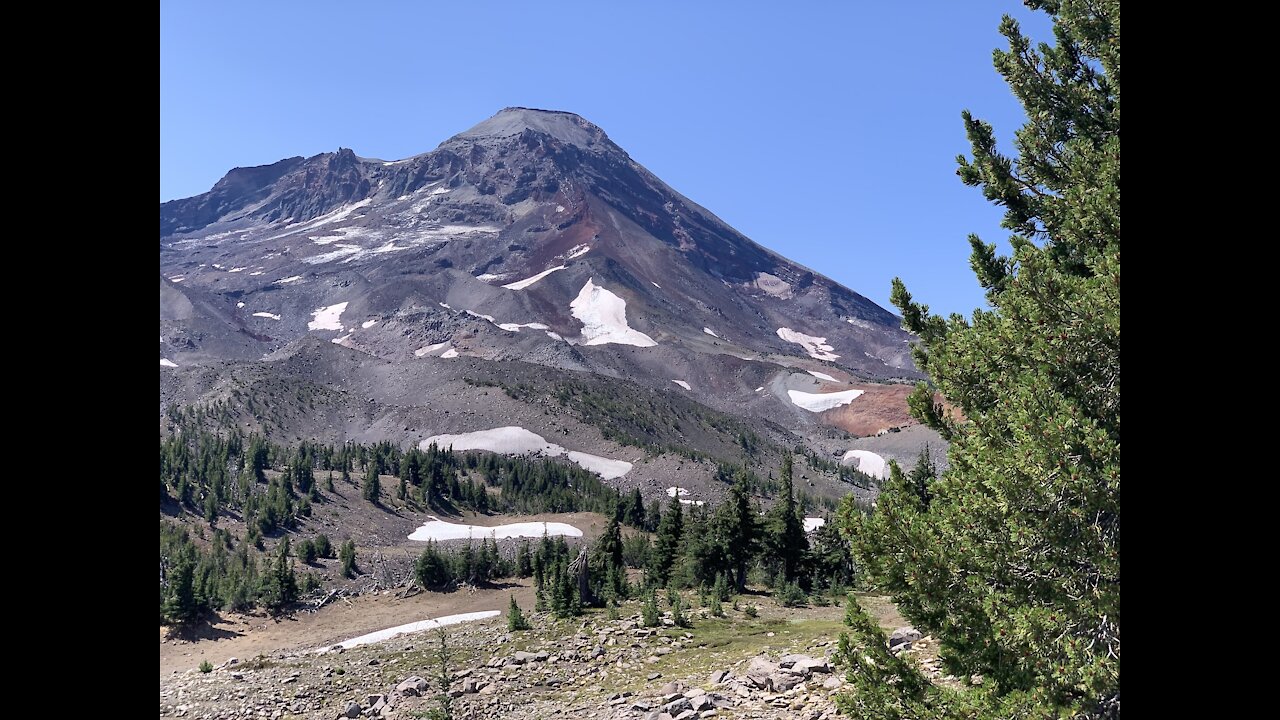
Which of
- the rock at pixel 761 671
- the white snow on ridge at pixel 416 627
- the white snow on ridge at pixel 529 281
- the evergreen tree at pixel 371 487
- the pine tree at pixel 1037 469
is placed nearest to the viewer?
the pine tree at pixel 1037 469

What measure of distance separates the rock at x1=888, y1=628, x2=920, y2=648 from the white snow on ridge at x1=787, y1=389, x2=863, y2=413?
9977cm

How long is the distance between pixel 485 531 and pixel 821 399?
73.6m

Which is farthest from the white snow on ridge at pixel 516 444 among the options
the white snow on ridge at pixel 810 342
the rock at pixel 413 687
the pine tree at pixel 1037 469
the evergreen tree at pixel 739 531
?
the white snow on ridge at pixel 810 342

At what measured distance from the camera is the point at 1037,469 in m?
5.96

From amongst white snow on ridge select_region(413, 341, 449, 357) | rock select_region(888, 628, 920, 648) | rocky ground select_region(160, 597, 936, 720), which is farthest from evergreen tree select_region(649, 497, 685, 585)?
white snow on ridge select_region(413, 341, 449, 357)

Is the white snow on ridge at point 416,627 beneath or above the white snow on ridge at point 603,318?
beneath

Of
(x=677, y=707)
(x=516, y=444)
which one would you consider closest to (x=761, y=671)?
(x=677, y=707)

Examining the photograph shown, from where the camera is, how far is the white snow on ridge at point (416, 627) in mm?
28917

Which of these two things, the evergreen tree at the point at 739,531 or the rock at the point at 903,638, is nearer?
the rock at the point at 903,638

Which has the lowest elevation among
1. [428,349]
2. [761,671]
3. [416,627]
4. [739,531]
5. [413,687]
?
[416,627]

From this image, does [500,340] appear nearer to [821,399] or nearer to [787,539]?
[821,399]

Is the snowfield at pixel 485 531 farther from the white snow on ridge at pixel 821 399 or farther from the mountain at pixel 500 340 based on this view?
the white snow on ridge at pixel 821 399

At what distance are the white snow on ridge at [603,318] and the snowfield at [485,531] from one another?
3459 inches
